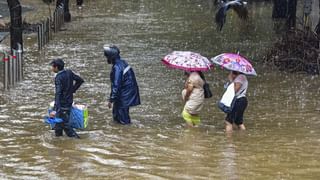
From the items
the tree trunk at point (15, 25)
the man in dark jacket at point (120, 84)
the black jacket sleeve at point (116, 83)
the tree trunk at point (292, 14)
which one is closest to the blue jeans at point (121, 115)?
the man in dark jacket at point (120, 84)

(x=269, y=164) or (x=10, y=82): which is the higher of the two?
(x=269, y=164)

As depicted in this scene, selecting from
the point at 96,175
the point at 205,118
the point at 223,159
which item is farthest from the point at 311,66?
the point at 96,175

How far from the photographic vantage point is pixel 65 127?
10.7 m

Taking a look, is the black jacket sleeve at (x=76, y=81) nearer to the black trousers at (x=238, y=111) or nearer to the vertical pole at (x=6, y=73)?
the black trousers at (x=238, y=111)

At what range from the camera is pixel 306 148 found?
10.3 metres

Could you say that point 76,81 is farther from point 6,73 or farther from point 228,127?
point 6,73

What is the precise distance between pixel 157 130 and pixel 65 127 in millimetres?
1714

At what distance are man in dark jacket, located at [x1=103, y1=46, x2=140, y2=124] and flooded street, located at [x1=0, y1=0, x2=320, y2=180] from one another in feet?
1.48

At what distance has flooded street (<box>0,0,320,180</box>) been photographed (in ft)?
29.7

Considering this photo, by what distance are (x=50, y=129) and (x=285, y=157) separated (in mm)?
4119

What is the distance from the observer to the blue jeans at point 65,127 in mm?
10609

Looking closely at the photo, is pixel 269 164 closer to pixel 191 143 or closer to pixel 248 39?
pixel 191 143

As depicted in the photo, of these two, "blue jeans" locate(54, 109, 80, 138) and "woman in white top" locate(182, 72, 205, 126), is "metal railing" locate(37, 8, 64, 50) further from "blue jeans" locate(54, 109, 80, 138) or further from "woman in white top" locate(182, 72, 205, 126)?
"blue jeans" locate(54, 109, 80, 138)

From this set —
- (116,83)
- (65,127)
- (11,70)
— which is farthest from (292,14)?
(65,127)
